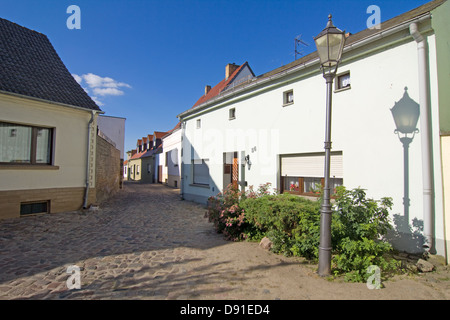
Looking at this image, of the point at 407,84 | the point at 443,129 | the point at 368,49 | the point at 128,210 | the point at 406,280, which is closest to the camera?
the point at 406,280

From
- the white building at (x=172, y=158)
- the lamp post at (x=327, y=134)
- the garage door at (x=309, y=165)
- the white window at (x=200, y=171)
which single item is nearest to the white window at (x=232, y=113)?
the white window at (x=200, y=171)

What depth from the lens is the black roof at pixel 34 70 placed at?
7.85 m

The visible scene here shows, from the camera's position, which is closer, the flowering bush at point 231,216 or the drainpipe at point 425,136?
the drainpipe at point 425,136

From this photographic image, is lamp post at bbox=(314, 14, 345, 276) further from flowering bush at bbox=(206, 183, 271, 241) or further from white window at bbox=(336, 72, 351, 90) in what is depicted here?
white window at bbox=(336, 72, 351, 90)

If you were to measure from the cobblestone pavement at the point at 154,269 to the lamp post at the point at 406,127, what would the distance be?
155cm

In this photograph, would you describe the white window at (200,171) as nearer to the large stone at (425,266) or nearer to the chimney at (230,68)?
the large stone at (425,266)

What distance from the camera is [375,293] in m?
3.23

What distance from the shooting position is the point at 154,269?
13.5ft

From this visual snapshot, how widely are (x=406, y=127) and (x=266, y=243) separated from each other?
3.64 metres

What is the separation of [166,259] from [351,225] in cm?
333

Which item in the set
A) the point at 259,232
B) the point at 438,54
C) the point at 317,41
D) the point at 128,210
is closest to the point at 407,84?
the point at 438,54

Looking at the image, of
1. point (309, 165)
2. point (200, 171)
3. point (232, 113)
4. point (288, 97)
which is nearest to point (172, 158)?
point (200, 171)

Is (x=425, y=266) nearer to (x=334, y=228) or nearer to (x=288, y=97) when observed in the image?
(x=334, y=228)

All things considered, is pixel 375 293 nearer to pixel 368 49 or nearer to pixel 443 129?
pixel 443 129
